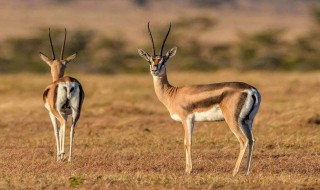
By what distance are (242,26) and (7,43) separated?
33641mm

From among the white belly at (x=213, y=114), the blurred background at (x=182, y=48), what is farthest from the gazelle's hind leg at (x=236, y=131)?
the blurred background at (x=182, y=48)

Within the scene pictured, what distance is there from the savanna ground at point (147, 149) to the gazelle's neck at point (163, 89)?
767 millimetres

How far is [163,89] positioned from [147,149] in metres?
1.59

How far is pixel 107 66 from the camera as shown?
3303 centimetres

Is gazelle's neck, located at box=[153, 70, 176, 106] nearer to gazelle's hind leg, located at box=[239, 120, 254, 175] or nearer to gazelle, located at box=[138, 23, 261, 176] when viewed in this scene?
gazelle, located at box=[138, 23, 261, 176]

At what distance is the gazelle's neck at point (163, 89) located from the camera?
10.8 m

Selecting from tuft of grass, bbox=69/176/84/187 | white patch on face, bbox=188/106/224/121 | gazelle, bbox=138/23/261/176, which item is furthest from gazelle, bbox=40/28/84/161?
tuft of grass, bbox=69/176/84/187

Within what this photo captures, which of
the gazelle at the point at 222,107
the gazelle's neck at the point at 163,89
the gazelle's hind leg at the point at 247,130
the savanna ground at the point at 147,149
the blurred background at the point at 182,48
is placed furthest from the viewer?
the blurred background at the point at 182,48

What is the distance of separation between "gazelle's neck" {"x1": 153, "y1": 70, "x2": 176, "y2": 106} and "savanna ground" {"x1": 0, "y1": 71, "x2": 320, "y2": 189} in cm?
77

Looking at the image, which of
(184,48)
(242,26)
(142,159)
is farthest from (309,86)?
(242,26)

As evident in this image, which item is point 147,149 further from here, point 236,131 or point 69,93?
point 236,131

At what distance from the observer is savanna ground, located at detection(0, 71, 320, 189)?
9109 mm

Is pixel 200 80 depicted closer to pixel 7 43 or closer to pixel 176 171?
pixel 7 43

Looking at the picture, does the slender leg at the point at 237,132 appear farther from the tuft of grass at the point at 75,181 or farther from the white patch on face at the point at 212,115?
the tuft of grass at the point at 75,181
